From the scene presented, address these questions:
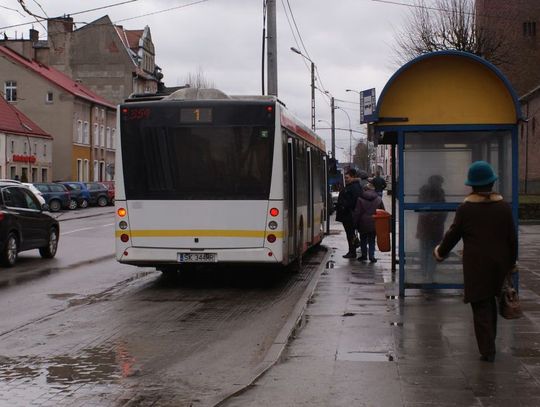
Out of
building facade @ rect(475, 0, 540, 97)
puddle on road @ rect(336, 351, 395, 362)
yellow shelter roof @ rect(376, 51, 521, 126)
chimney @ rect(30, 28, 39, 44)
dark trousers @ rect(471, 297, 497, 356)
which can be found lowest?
puddle on road @ rect(336, 351, 395, 362)

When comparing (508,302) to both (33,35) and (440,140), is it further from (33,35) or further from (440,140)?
(33,35)

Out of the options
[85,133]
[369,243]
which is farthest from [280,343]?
[85,133]

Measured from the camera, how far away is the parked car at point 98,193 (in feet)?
182

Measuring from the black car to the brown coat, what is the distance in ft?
39.3

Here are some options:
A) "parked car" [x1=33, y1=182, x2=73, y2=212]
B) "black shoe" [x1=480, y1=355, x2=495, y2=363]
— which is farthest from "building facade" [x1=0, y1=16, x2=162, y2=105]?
"black shoe" [x1=480, y1=355, x2=495, y2=363]

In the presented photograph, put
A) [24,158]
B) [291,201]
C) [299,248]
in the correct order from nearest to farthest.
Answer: [291,201] < [299,248] < [24,158]

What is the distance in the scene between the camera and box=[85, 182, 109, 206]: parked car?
55597 millimetres

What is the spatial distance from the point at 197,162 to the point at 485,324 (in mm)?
6822

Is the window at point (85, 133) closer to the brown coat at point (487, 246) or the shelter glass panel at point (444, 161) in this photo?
the shelter glass panel at point (444, 161)

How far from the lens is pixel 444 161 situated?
12.1 metres

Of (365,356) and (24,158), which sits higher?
(24,158)

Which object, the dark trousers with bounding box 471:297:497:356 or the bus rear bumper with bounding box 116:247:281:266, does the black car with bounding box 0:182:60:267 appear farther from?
the dark trousers with bounding box 471:297:497:356

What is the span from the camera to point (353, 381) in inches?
287

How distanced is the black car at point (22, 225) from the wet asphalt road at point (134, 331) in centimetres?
64
